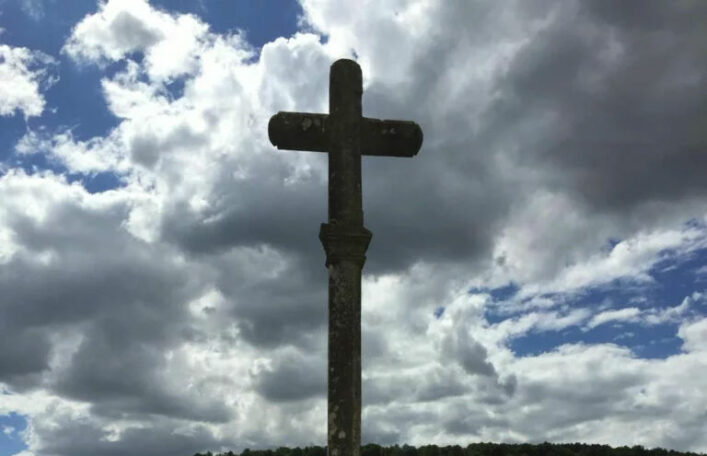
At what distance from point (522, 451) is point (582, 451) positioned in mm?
1383

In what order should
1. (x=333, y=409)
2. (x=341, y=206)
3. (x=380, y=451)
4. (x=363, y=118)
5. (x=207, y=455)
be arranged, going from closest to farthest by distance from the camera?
(x=333, y=409), (x=341, y=206), (x=363, y=118), (x=380, y=451), (x=207, y=455)

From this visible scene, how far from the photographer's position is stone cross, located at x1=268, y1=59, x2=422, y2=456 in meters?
8.82

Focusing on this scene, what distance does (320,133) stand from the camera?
32.7 feet

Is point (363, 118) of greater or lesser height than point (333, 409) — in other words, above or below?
above

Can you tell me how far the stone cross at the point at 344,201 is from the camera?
8.82m

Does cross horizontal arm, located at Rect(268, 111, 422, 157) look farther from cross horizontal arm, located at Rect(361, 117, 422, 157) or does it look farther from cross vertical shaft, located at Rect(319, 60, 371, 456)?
cross vertical shaft, located at Rect(319, 60, 371, 456)

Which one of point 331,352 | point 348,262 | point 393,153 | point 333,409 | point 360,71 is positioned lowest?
point 333,409

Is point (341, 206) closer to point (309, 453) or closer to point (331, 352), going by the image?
point (331, 352)

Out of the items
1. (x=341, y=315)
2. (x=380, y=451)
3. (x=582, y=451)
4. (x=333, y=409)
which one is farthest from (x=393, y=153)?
(x=582, y=451)

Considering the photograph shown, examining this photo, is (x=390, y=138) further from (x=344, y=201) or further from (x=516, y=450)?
(x=516, y=450)

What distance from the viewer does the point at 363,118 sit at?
10.1 metres

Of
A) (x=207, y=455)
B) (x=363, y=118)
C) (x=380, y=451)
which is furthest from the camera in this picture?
(x=207, y=455)

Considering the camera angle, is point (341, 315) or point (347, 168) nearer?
point (341, 315)

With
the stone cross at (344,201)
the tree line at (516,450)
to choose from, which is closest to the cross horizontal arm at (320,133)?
the stone cross at (344,201)
